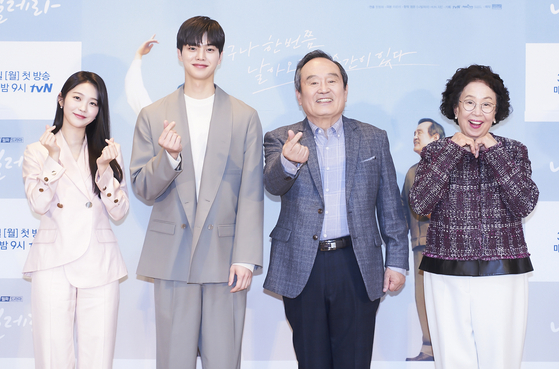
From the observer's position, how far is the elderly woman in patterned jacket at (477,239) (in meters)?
2.06

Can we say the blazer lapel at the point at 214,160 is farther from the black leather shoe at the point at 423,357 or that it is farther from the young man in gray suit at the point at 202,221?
the black leather shoe at the point at 423,357

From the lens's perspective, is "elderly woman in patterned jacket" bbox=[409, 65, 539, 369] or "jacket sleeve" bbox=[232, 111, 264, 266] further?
"jacket sleeve" bbox=[232, 111, 264, 266]

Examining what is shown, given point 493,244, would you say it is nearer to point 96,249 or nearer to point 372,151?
point 372,151

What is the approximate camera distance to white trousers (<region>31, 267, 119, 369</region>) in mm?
2199

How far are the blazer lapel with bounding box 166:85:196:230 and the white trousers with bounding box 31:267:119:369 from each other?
0.55 meters

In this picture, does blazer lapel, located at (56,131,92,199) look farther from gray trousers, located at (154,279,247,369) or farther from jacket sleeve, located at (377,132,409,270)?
jacket sleeve, located at (377,132,409,270)

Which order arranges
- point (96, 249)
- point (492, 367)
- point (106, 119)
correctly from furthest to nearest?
1. point (106, 119)
2. point (96, 249)
3. point (492, 367)

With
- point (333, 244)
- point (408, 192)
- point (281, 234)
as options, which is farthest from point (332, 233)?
point (408, 192)

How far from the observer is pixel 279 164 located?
207 centimetres

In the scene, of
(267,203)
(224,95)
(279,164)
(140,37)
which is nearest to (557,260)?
(267,203)

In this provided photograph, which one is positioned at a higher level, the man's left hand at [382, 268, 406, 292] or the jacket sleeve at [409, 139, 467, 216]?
the jacket sleeve at [409, 139, 467, 216]

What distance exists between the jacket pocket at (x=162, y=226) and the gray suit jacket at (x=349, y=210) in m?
0.49

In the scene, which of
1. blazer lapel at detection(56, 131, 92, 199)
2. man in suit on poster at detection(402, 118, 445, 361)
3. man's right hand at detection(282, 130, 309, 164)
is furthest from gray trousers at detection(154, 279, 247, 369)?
man in suit on poster at detection(402, 118, 445, 361)

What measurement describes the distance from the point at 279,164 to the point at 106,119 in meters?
1.01
